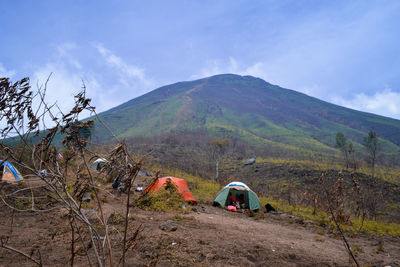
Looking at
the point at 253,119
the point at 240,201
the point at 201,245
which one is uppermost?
the point at 253,119

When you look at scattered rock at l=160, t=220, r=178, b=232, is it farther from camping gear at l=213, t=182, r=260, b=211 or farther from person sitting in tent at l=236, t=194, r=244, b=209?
person sitting in tent at l=236, t=194, r=244, b=209

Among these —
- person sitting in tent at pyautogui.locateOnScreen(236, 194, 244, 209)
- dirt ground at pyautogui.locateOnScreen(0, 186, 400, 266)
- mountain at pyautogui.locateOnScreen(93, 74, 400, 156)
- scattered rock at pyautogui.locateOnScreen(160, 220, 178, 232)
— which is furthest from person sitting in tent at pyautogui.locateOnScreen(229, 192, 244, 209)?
mountain at pyautogui.locateOnScreen(93, 74, 400, 156)

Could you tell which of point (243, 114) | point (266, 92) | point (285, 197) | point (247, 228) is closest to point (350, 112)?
point (266, 92)

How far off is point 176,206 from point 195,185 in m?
5.76

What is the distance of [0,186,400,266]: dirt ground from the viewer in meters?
3.72

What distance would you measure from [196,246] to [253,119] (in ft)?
286

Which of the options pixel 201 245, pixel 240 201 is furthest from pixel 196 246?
pixel 240 201

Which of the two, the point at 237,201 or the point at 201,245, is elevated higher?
the point at 201,245

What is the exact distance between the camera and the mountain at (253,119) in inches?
2554

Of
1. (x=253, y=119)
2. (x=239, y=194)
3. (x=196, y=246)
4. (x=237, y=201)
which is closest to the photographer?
(x=196, y=246)

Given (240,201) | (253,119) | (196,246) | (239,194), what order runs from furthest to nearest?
(253,119), (239,194), (240,201), (196,246)

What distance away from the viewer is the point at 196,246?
4.30 m

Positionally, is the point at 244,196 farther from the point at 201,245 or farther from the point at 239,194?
the point at 201,245

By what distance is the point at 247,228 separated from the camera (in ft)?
20.4
